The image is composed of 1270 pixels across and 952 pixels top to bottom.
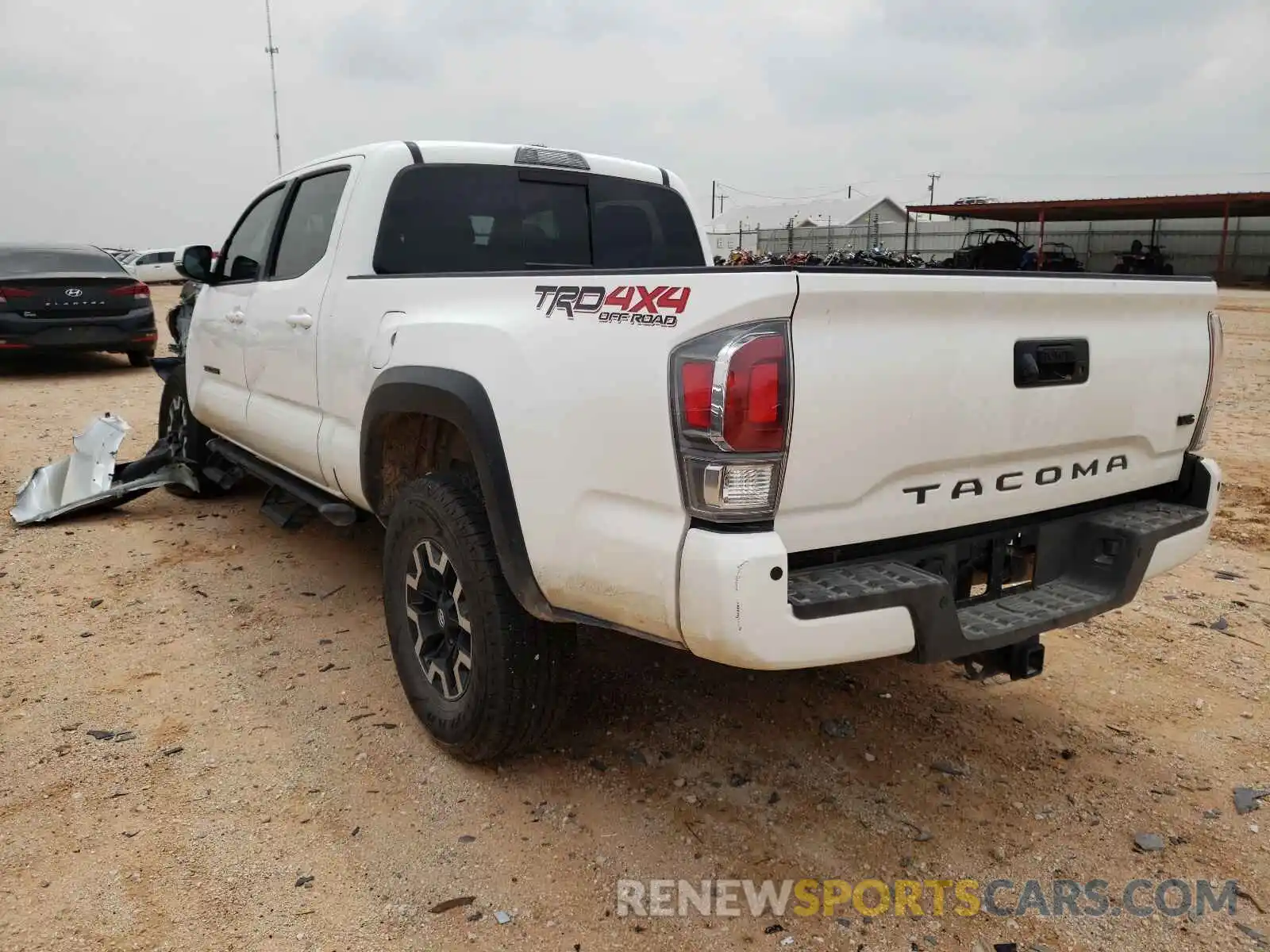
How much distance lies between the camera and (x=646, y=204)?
444cm

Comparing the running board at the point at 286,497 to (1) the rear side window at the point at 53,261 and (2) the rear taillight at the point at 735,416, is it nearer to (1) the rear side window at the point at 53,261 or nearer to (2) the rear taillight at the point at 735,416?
(2) the rear taillight at the point at 735,416

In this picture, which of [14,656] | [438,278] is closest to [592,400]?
[438,278]

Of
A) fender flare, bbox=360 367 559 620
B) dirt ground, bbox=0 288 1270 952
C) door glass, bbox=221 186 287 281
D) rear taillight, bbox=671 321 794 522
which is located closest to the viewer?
rear taillight, bbox=671 321 794 522

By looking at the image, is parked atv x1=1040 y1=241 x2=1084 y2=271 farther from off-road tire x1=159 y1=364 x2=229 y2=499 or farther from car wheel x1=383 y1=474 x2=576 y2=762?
car wheel x1=383 y1=474 x2=576 y2=762

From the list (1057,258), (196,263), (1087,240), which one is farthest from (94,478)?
(1087,240)

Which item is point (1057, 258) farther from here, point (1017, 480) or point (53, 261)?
point (1017, 480)

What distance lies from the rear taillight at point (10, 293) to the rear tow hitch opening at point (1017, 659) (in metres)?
11.4

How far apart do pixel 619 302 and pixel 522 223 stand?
191 cm

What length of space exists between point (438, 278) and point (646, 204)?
1.68 metres

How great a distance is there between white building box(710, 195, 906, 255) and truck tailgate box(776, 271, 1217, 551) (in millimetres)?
40469

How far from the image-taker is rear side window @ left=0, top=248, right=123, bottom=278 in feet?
36.1

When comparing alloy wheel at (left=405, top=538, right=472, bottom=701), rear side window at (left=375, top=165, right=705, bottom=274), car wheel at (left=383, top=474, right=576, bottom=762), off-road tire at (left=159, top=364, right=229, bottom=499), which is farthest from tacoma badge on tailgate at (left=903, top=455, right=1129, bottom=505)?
off-road tire at (left=159, top=364, right=229, bottom=499)

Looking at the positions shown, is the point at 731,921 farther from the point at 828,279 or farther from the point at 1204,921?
the point at 828,279

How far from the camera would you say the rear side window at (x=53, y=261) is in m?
11.0
